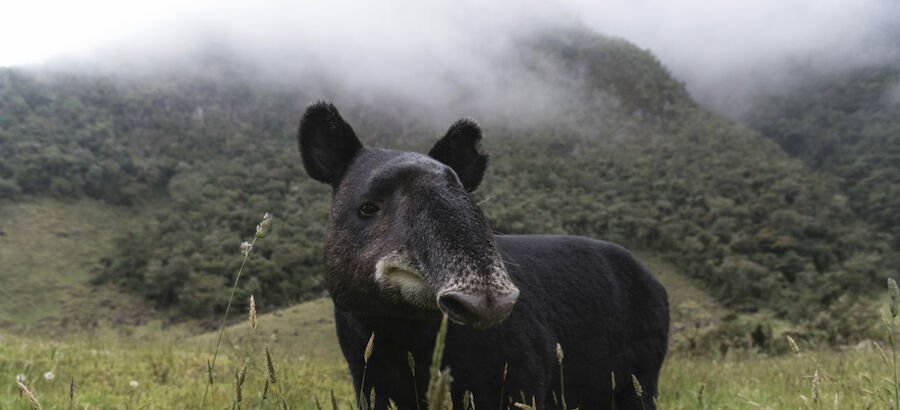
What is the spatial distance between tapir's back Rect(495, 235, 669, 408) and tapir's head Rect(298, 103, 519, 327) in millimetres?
1127

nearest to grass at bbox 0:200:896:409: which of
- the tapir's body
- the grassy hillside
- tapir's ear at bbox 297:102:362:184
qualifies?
the grassy hillside

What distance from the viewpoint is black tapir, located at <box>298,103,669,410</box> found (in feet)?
5.84

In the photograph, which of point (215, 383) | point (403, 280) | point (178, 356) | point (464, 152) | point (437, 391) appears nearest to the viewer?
point (437, 391)

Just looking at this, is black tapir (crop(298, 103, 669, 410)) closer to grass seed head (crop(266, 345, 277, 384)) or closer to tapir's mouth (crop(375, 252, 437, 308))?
tapir's mouth (crop(375, 252, 437, 308))

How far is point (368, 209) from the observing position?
7.73ft

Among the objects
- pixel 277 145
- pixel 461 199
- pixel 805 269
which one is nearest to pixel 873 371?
pixel 461 199

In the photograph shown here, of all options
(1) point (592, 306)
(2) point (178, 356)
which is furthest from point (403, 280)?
(2) point (178, 356)

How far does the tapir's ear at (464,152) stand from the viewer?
3068 millimetres

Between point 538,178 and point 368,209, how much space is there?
347 feet

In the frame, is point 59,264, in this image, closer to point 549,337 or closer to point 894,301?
point 549,337

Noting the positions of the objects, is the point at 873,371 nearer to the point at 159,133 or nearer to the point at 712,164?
the point at 712,164

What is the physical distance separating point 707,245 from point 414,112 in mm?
105159

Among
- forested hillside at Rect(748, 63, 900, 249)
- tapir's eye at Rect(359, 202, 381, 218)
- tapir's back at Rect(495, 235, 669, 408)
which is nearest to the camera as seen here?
tapir's eye at Rect(359, 202, 381, 218)

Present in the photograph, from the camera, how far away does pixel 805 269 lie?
2454 inches
